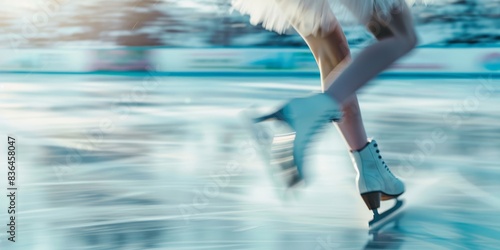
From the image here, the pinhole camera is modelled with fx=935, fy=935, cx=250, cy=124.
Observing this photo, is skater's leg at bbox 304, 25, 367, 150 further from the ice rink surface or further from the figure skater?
the ice rink surface

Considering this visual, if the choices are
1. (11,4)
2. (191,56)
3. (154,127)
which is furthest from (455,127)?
(11,4)

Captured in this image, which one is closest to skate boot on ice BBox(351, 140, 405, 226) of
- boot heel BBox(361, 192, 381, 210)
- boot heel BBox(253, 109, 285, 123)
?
boot heel BBox(361, 192, 381, 210)

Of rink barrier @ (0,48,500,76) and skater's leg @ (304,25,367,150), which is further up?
skater's leg @ (304,25,367,150)

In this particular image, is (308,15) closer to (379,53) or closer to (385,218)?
(379,53)

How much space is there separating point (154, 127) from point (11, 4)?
19.7 feet

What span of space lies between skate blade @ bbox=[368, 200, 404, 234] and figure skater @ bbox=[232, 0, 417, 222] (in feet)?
0.05

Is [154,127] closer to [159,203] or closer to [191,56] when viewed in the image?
[159,203]

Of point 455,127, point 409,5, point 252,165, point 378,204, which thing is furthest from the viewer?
point 455,127

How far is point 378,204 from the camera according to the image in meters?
2.24

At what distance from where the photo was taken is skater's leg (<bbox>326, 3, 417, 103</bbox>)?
1.76m

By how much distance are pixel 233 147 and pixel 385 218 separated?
146cm

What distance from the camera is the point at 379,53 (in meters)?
1.80

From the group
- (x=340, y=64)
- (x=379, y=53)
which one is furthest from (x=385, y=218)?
(x=379, y=53)

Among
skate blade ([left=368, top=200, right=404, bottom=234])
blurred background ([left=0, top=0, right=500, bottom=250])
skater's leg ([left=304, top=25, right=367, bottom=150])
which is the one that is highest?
skater's leg ([left=304, top=25, right=367, bottom=150])
